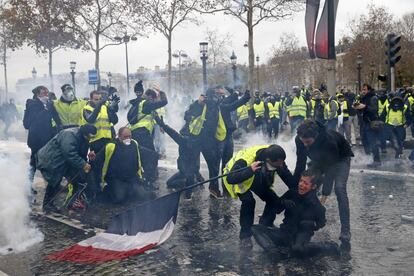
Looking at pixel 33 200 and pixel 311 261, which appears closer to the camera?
pixel 311 261

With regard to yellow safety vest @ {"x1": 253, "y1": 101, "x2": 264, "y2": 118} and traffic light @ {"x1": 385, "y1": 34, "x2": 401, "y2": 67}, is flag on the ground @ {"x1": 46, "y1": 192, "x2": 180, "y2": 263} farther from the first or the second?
yellow safety vest @ {"x1": 253, "y1": 101, "x2": 264, "y2": 118}

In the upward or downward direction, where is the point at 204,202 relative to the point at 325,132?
downward

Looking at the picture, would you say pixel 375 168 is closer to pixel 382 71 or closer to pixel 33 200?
pixel 33 200

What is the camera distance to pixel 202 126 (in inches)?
343

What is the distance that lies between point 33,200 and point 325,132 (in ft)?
16.9

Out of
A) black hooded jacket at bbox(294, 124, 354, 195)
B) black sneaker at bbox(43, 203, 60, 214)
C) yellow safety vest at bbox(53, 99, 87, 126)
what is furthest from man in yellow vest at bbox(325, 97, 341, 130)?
black hooded jacket at bbox(294, 124, 354, 195)

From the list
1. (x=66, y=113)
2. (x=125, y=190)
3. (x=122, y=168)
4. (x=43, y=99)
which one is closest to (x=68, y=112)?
(x=66, y=113)

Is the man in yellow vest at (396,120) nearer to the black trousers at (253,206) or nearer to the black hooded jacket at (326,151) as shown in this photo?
the black hooded jacket at (326,151)

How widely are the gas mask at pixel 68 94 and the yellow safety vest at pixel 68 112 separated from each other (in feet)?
0.42

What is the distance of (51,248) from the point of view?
605 centimetres

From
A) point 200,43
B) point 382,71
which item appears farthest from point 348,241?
point 382,71

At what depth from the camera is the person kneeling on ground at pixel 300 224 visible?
549 centimetres

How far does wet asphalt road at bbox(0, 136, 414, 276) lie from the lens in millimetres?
5066

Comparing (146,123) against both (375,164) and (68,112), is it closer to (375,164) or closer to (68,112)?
(68,112)
